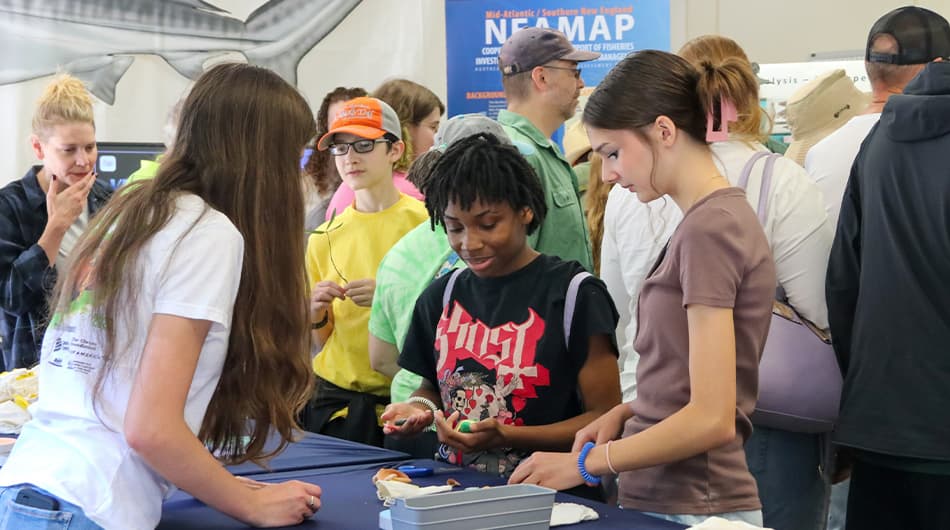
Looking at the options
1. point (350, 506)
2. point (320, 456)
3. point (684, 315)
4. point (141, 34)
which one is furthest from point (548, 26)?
point (350, 506)

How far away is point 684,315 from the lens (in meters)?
1.64

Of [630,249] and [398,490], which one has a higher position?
[630,249]

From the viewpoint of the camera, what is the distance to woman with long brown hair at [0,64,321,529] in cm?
142

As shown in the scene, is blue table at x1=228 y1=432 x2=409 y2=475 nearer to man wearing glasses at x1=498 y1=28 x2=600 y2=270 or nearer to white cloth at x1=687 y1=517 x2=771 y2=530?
white cloth at x1=687 y1=517 x2=771 y2=530

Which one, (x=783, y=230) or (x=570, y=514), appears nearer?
(x=570, y=514)

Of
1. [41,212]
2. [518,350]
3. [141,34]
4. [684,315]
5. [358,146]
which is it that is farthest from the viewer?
[141,34]

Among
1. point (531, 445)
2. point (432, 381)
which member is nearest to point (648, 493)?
point (531, 445)

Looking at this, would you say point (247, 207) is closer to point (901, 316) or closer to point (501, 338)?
point (501, 338)

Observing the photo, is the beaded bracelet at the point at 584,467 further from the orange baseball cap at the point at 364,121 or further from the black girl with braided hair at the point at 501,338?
the orange baseball cap at the point at 364,121

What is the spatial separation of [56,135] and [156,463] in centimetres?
213

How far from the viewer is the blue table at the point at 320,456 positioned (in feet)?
6.48

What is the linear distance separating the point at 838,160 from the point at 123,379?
72.6 inches

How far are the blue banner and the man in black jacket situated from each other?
2787 millimetres

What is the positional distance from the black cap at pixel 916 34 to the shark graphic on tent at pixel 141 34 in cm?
299
